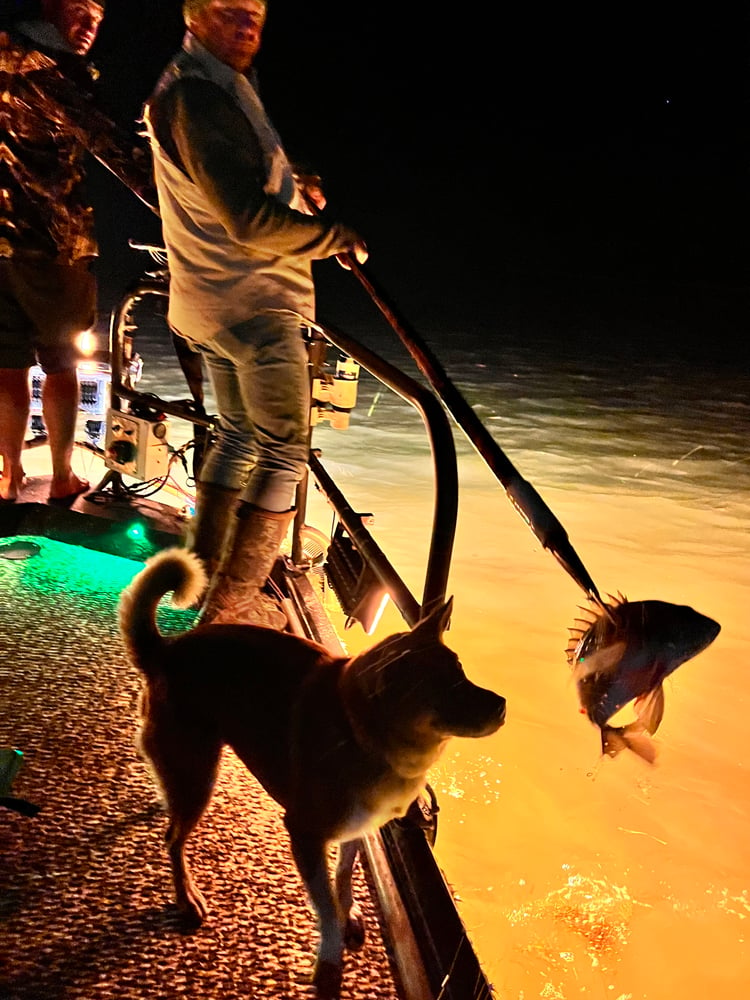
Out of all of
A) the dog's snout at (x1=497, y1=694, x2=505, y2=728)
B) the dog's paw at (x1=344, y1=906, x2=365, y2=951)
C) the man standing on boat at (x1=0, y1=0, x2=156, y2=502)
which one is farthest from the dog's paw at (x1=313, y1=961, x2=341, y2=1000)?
the man standing on boat at (x1=0, y1=0, x2=156, y2=502)

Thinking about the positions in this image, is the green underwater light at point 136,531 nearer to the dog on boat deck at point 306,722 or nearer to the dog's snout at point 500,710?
the dog on boat deck at point 306,722

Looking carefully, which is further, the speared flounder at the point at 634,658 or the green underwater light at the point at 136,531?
the green underwater light at the point at 136,531

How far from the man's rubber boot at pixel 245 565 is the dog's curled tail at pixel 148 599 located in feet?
2.99

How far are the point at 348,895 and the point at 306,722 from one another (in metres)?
0.49

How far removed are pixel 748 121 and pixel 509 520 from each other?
6229cm

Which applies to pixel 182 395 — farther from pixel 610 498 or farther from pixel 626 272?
pixel 626 272

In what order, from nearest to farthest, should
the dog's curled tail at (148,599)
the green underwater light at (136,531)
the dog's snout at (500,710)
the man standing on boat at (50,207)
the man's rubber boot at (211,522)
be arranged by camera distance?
the dog's snout at (500,710), the dog's curled tail at (148,599), the man's rubber boot at (211,522), the man standing on boat at (50,207), the green underwater light at (136,531)

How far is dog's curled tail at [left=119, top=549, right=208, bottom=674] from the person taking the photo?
1.67 m

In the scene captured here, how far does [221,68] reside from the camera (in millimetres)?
2297

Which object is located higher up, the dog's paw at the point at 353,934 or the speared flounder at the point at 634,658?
the speared flounder at the point at 634,658

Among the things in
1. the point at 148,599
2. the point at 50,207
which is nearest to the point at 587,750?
the point at 148,599

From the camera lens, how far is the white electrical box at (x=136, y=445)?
357cm

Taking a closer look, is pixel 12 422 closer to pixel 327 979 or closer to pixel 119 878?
pixel 119 878

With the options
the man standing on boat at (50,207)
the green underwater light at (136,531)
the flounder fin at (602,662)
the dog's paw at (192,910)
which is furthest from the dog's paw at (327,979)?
the man standing on boat at (50,207)
